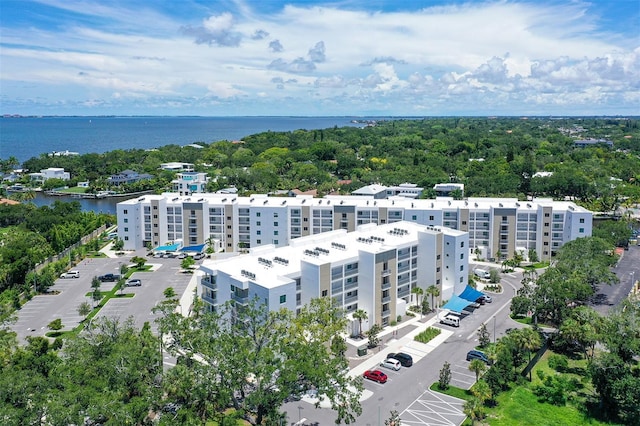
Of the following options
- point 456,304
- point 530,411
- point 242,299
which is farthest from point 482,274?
point 242,299

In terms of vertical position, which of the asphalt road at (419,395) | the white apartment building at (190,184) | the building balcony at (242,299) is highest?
the white apartment building at (190,184)

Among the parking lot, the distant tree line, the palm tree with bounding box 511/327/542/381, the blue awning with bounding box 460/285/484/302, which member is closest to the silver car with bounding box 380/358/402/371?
the palm tree with bounding box 511/327/542/381

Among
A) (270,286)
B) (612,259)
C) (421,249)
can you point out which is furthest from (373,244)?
(612,259)

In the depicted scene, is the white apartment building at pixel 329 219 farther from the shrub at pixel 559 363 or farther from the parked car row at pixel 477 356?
the shrub at pixel 559 363

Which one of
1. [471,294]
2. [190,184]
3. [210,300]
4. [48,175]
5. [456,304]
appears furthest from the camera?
[48,175]

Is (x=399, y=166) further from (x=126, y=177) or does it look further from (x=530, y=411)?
(x=530, y=411)

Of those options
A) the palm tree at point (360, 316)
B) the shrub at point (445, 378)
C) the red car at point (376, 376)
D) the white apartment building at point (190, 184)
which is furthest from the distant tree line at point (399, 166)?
the shrub at point (445, 378)

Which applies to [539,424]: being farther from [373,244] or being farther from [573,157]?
[573,157]
